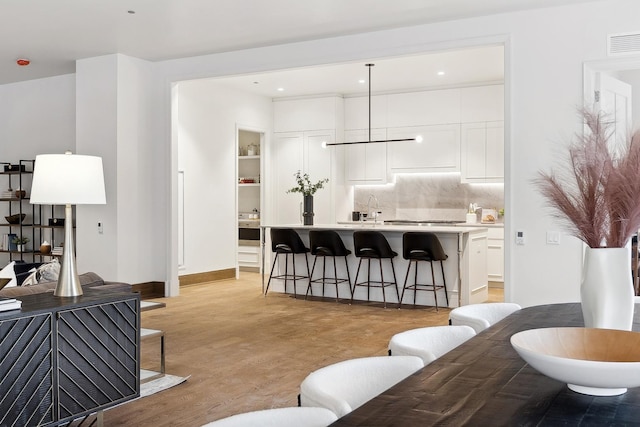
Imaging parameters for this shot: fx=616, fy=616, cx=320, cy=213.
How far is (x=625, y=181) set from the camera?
2.03 m

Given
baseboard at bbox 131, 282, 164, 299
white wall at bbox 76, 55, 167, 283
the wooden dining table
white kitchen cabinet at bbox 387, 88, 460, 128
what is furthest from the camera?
white kitchen cabinet at bbox 387, 88, 460, 128

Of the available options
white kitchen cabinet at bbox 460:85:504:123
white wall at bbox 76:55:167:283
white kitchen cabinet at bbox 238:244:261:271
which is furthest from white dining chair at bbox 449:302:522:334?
white kitchen cabinet at bbox 238:244:261:271

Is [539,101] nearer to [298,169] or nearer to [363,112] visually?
[363,112]

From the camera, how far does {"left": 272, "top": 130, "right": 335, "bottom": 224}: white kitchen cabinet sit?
10.2 m

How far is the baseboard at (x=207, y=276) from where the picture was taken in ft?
28.9

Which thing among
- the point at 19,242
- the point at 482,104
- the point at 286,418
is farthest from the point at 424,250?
the point at 19,242

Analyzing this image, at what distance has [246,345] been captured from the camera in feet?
17.3

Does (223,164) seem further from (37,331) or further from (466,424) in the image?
(466,424)

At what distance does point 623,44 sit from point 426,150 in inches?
175

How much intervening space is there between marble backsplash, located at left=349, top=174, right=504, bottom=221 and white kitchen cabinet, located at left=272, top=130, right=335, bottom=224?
68 cm

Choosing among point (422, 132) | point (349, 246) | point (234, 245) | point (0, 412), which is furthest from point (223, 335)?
point (422, 132)

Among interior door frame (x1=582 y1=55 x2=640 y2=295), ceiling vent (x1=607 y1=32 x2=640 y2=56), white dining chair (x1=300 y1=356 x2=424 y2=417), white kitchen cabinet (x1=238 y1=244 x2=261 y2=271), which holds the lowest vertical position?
white kitchen cabinet (x1=238 y1=244 x2=261 y2=271)

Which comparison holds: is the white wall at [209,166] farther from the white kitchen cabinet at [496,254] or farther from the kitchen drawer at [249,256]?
the white kitchen cabinet at [496,254]

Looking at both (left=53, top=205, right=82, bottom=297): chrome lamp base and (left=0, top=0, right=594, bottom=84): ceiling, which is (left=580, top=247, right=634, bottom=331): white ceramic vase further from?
(left=0, top=0, right=594, bottom=84): ceiling
